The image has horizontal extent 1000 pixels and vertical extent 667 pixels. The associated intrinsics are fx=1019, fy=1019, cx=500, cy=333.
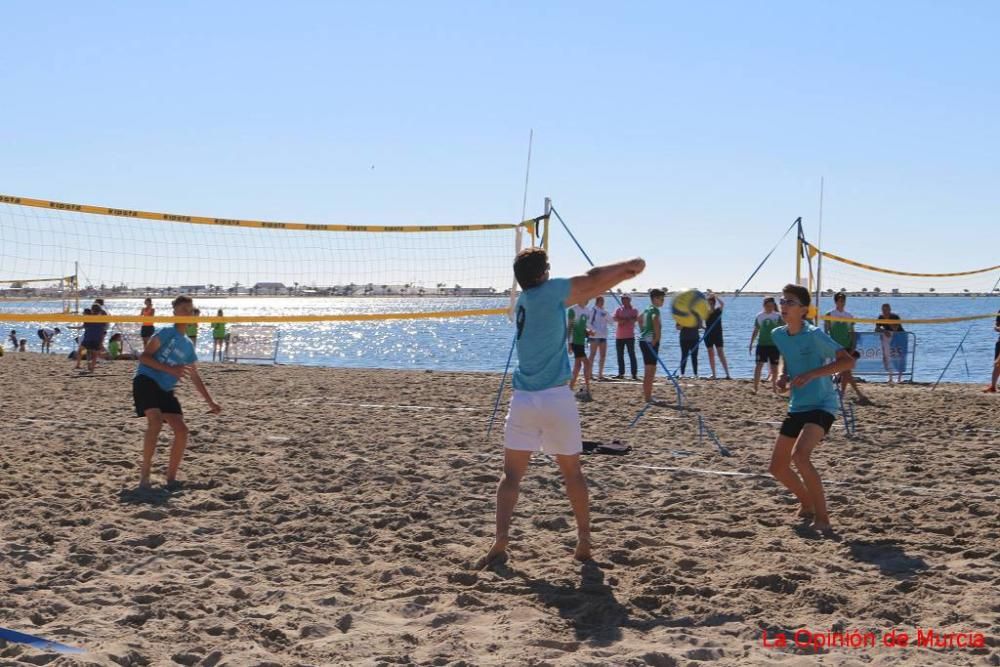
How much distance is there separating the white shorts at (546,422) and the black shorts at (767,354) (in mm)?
8658

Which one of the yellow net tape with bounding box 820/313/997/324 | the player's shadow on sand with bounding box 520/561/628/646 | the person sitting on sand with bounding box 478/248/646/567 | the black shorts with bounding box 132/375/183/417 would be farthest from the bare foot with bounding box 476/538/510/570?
the yellow net tape with bounding box 820/313/997/324

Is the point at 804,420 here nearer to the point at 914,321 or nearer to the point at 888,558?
the point at 888,558

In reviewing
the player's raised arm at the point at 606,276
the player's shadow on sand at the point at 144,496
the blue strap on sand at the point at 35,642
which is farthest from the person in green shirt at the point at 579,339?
the blue strap on sand at the point at 35,642

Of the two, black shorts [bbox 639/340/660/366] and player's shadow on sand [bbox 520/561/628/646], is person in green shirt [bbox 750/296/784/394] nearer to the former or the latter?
black shorts [bbox 639/340/660/366]

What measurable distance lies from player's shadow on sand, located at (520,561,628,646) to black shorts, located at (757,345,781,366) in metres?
8.53

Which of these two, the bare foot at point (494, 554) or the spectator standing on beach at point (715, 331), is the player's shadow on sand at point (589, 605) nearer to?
the bare foot at point (494, 554)

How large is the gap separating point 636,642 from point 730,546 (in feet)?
4.62

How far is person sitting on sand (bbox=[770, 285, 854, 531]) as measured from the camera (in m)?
5.08

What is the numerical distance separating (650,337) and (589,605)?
765 cm

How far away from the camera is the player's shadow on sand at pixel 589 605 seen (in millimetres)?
3674

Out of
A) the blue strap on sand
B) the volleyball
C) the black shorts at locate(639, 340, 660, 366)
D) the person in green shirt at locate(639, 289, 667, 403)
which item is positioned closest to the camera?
the blue strap on sand

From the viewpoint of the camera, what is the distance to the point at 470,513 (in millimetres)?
5527

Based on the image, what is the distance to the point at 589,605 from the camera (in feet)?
13.0

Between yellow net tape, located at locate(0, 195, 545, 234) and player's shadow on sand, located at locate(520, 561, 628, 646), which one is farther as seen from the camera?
yellow net tape, located at locate(0, 195, 545, 234)
